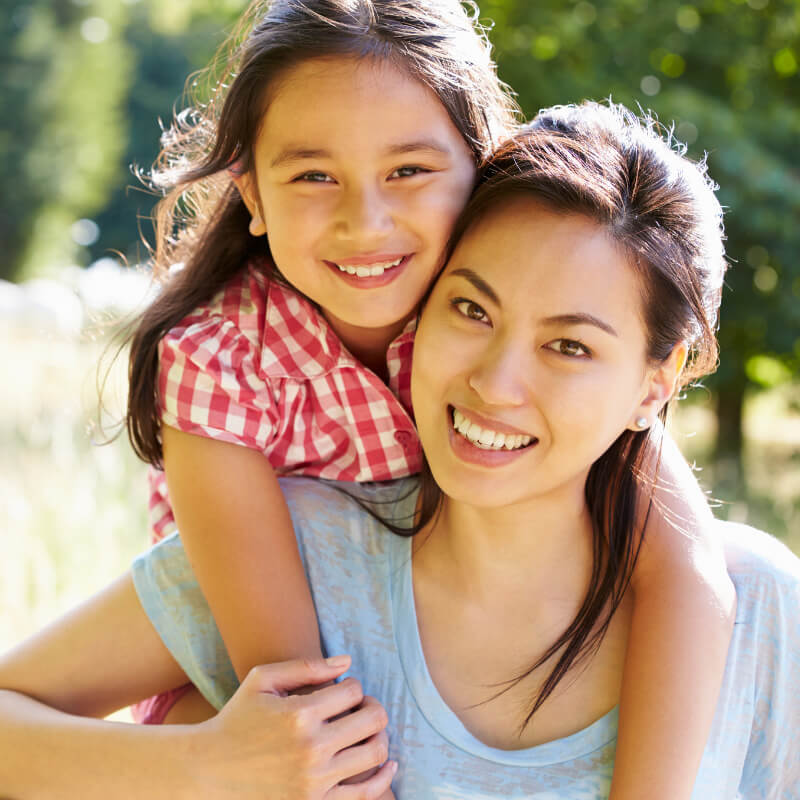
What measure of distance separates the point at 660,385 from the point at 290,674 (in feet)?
2.99

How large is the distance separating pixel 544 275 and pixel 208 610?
1.01m

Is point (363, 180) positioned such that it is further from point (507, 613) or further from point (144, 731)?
point (144, 731)

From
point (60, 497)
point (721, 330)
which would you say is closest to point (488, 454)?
point (60, 497)

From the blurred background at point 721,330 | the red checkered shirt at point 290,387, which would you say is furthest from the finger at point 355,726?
the blurred background at point 721,330

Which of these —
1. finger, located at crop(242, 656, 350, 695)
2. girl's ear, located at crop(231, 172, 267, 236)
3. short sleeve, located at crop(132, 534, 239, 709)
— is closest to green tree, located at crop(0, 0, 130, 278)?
girl's ear, located at crop(231, 172, 267, 236)

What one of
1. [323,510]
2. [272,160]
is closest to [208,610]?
[323,510]

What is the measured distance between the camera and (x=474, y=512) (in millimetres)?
2098

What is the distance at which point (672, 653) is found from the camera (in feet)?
6.19

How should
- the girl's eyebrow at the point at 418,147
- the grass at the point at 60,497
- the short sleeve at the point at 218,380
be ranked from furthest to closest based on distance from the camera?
the grass at the point at 60,497
the short sleeve at the point at 218,380
the girl's eyebrow at the point at 418,147

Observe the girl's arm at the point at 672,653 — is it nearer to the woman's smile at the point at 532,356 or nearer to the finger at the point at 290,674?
the woman's smile at the point at 532,356

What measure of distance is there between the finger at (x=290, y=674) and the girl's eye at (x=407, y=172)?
3.34 feet

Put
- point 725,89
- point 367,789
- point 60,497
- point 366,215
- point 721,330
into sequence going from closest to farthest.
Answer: point 367,789 < point 366,215 < point 60,497 < point 721,330 < point 725,89

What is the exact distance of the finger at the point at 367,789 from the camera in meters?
1.80

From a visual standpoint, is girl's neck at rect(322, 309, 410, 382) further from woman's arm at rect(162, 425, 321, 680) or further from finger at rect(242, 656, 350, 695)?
finger at rect(242, 656, 350, 695)
